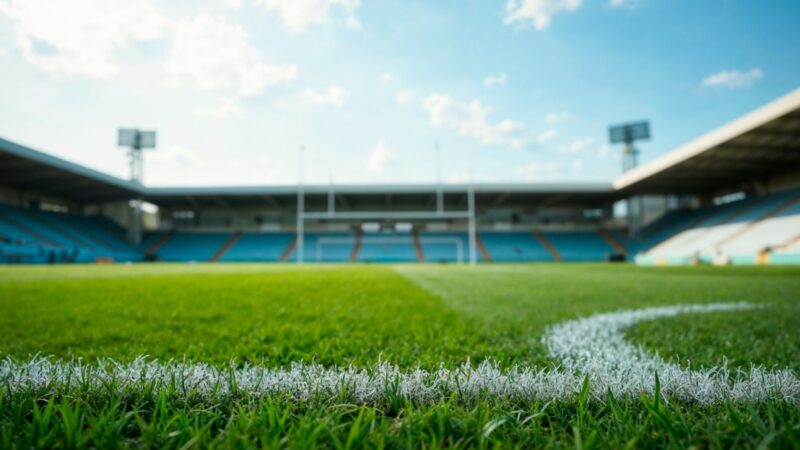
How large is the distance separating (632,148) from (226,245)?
3329 centimetres

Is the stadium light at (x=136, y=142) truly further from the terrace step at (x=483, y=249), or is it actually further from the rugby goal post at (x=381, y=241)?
the terrace step at (x=483, y=249)

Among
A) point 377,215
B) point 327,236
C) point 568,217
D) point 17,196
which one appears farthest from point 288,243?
point 568,217

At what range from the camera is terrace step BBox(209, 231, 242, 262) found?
27.6 meters

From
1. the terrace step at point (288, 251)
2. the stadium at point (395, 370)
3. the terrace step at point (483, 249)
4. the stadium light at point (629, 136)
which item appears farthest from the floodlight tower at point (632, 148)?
the stadium at point (395, 370)

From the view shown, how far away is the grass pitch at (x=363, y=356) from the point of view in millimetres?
623

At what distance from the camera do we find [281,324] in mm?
2096

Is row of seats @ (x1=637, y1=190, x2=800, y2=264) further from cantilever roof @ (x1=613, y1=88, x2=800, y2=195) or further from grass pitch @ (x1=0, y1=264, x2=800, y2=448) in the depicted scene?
grass pitch @ (x1=0, y1=264, x2=800, y2=448)

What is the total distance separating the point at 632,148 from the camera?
100ft

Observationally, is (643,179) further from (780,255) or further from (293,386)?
(293,386)

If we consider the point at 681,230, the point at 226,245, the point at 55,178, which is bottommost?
the point at 226,245

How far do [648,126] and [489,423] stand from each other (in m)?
36.1

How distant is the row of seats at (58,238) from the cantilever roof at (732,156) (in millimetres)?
30115

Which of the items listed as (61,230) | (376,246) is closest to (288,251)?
(376,246)

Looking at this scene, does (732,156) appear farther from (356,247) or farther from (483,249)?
(356,247)
